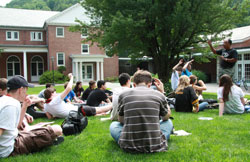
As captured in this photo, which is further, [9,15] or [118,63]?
[118,63]

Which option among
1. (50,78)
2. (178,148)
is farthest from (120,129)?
(50,78)

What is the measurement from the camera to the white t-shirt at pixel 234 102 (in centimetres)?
667

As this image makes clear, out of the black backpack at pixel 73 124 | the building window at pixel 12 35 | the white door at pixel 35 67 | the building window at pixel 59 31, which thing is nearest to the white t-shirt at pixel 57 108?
the black backpack at pixel 73 124

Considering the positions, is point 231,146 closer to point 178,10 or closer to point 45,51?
point 178,10

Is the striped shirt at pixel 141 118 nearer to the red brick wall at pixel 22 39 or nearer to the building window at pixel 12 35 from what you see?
the red brick wall at pixel 22 39

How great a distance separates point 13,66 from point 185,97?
29.3 m

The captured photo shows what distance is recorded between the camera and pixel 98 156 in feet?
11.6

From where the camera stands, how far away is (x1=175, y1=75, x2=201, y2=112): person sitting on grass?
23.1 feet

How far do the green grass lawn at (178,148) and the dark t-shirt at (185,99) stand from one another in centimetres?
180

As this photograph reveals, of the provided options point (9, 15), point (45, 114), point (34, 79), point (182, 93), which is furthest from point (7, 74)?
point (182, 93)

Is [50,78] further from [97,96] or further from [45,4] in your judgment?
[45,4]

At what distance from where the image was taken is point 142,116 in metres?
3.21

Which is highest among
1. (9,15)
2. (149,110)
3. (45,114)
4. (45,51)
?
(9,15)

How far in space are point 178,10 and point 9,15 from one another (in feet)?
95.9
